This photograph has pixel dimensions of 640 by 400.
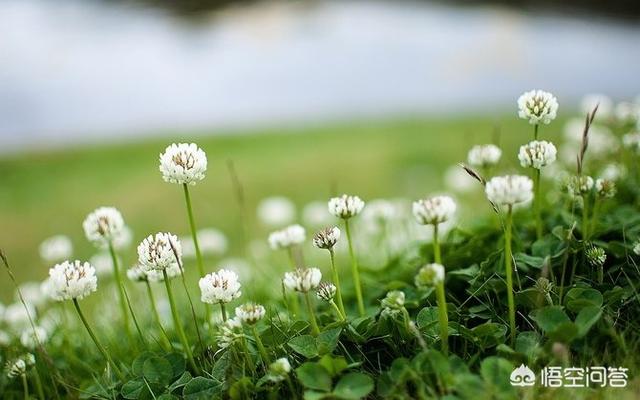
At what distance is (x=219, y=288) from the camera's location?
189 cm

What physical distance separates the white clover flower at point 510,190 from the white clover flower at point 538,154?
26cm

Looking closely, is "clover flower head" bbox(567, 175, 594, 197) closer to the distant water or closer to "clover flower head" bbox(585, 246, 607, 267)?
"clover flower head" bbox(585, 246, 607, 267)

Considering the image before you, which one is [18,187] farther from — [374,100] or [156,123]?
[374,100]

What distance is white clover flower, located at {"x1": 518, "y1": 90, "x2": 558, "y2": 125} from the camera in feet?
6.71

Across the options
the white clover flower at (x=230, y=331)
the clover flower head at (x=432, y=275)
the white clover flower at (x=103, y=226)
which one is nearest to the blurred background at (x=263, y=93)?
the white clover flower at (x=103, y=226)

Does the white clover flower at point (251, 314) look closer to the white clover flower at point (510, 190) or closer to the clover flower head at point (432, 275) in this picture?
the clover flower head at point (432, 275)

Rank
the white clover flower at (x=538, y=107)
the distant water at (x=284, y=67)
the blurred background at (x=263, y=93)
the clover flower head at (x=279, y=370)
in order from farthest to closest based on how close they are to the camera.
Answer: the distant water at (x=284, y=67)
the blurred background at (x=263, y=93)
the white clover flower at (x=538, y=107)
the clover flower head at (x=279, y=370)

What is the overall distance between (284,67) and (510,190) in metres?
12.1

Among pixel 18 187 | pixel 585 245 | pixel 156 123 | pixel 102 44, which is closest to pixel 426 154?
pixel 18 187

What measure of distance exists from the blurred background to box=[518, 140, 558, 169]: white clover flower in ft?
9.27

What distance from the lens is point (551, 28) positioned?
14.4 metres

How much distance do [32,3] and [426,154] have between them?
15304 millimetres

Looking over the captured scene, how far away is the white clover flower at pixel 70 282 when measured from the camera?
6.16 feet

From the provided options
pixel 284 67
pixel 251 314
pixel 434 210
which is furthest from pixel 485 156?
pixel 284 67
